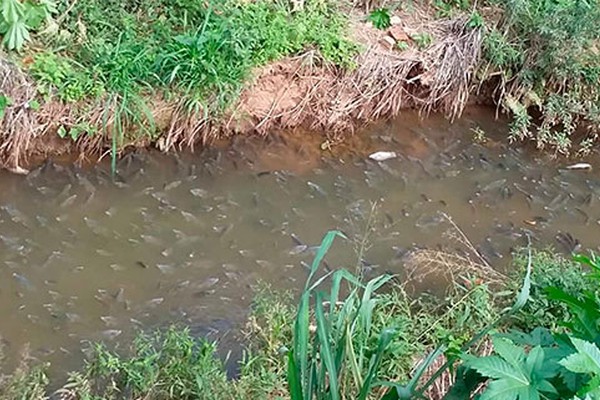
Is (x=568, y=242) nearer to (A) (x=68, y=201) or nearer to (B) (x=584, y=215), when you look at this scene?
(B) (x=584, y=215)

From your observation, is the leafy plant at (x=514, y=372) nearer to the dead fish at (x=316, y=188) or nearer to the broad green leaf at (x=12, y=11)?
the dead fish at (x=316, y=188)

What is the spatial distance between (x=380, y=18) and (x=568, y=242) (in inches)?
61.6

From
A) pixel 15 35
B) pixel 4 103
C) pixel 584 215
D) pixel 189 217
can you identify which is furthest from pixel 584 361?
pixel 15 35

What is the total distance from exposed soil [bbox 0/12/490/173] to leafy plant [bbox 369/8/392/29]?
4 centimetres

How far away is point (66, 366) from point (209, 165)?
1308 mm

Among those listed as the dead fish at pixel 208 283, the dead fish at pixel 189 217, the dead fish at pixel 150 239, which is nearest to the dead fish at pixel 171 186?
the dead fish at pixel 189 217

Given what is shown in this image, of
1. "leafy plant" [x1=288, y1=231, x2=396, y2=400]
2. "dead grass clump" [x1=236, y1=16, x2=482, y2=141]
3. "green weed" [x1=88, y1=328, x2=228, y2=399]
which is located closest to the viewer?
"leafy plant" [x1=288, y1=231, x2=396, y2=400]

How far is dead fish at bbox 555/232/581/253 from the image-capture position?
3.37 metres

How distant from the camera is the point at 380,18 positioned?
13.4 feet

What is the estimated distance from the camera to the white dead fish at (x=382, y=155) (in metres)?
3.84

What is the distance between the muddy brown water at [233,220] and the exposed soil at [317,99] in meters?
0.10

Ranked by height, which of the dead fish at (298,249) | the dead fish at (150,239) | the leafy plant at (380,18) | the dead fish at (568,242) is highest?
the leafy plant at (380,18)

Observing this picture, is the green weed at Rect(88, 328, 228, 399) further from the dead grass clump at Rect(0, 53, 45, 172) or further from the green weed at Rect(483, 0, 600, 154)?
the green weed at Rect(483, 0, 600, 154)

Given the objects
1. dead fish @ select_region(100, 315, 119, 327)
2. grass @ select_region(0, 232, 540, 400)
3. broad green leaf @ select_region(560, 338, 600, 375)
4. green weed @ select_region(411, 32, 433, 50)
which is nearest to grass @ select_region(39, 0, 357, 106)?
green weed @ select_region(411, 32, 433, 50)
